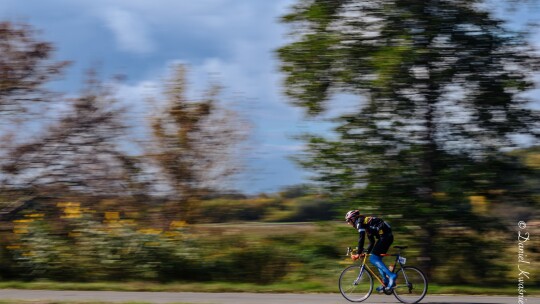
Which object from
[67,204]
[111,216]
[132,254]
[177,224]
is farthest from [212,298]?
[67,204]

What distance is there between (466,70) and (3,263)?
43.7 ft

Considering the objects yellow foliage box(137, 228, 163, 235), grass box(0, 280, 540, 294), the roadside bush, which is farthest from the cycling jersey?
yellow foliage box(137, 228, 163, 235)

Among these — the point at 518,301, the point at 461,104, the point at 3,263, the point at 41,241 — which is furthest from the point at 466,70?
the point at 3,263

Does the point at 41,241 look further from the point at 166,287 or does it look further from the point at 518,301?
the point at 518,301

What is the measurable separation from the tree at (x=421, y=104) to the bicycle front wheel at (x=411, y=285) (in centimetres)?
307

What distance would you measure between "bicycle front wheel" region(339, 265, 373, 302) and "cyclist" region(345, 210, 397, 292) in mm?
277

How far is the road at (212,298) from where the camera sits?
14.6m

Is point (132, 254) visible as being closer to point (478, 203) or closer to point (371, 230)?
point (371, 230)

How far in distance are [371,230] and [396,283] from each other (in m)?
1.18

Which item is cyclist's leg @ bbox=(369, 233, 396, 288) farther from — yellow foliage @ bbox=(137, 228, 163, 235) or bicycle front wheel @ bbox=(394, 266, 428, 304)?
yellow foliage @ bbox=(137, 228, 163, 235)

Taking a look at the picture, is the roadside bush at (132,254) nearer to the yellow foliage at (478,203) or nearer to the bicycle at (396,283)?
the bicycle at (396,283)

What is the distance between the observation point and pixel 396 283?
1413 centimetres

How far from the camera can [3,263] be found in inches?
782

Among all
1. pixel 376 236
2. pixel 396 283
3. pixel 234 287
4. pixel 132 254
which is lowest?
pixel 132 254
